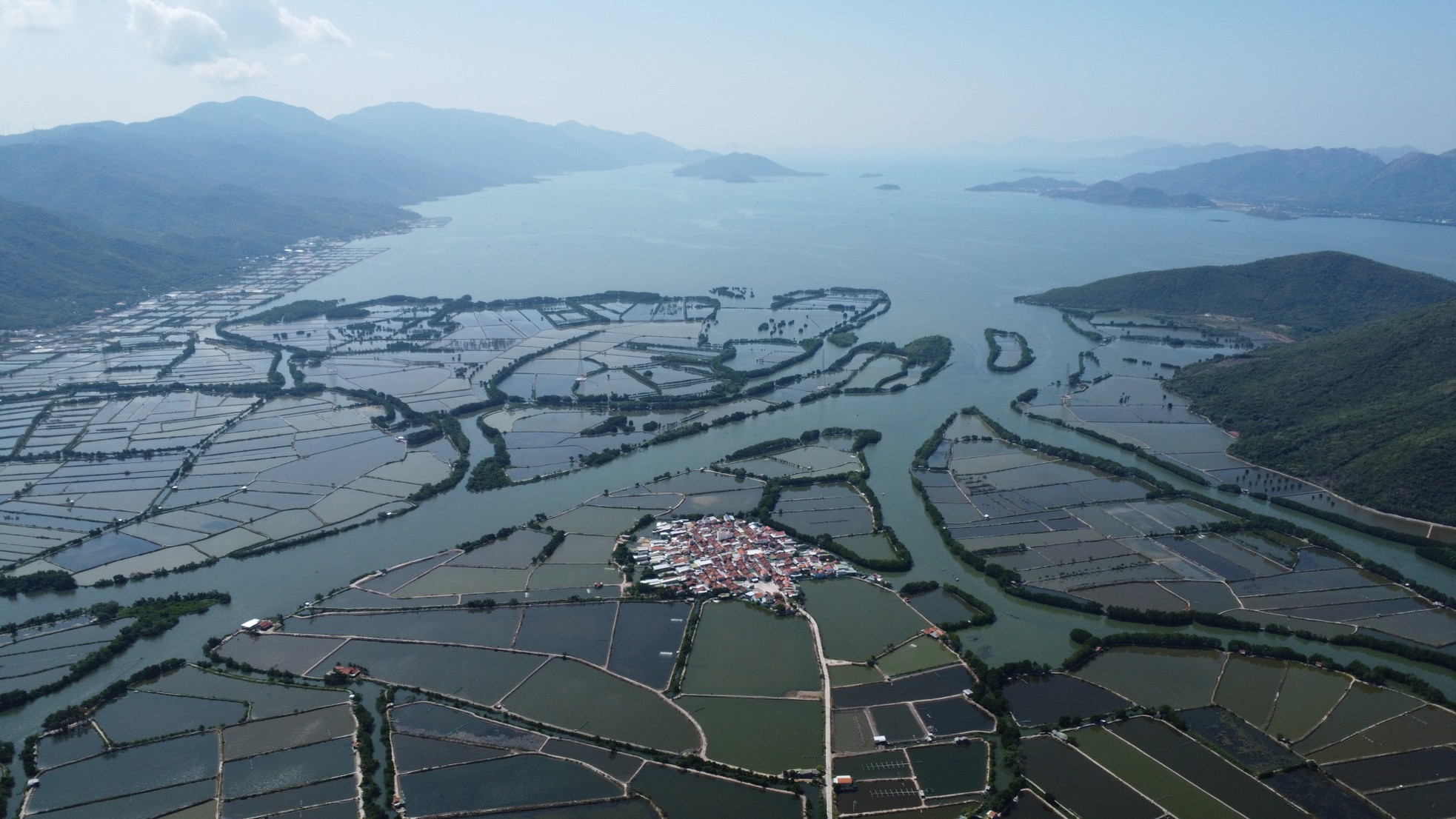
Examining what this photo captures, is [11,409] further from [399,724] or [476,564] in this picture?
[399,724]

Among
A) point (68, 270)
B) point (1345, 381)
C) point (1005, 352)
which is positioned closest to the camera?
point (1345, 381)

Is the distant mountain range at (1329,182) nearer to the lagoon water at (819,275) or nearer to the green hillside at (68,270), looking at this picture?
the lagoon water at (819,275)

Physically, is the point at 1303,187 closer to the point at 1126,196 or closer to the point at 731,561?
the point at 1126,196

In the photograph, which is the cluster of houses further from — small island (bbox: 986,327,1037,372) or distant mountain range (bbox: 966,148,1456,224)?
distant mountain range (bbox: 966,148,1456,224)

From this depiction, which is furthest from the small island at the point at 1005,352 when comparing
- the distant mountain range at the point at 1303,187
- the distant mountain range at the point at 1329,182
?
the distant mountain range at the point at 1329,182

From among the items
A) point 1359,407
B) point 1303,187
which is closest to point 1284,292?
point 1359,407
